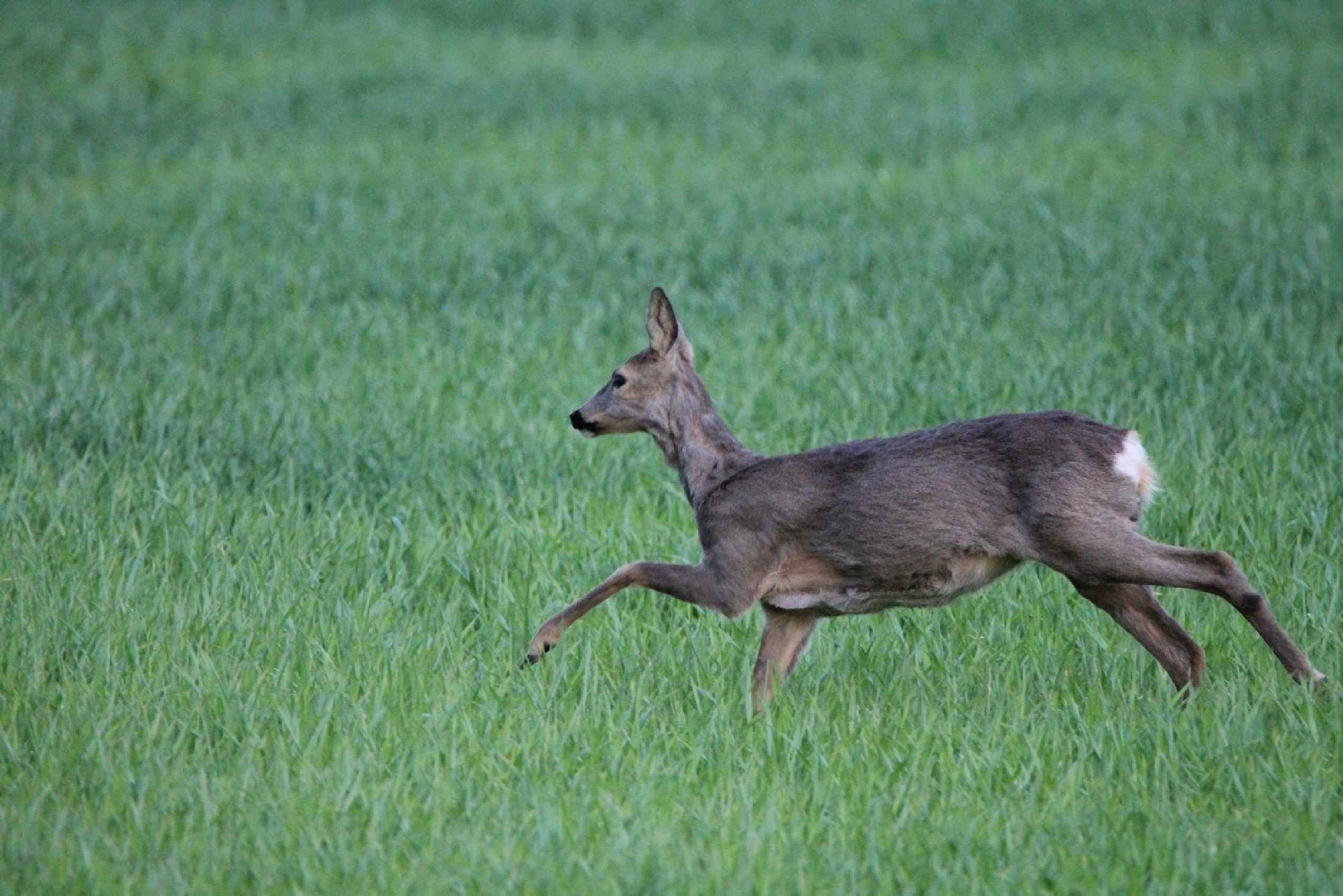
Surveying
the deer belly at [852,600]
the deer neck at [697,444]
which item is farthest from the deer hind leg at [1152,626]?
the deer neck at [697,444]

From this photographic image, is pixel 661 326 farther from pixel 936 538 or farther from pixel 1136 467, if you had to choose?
pixel 1136 467

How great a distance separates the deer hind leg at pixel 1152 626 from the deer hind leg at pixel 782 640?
2.93ft

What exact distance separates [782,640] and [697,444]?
76 centimetres

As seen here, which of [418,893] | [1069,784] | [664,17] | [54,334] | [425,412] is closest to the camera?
[418,893]

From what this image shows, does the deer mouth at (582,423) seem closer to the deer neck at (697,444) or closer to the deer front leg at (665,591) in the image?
the deer neck at (697,444)

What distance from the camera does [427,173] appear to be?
1634 centimetres

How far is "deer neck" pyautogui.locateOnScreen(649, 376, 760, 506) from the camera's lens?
5.79 meters

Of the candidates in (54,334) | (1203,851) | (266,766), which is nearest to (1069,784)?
(1203,851)

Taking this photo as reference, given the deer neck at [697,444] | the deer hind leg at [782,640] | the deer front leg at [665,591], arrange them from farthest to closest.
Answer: the deer neck at [697,444] → the deer hind leg at [782,640] → the deer front leg at [665,591]

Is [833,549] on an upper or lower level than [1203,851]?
upper

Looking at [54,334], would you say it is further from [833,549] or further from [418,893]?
[418,893]

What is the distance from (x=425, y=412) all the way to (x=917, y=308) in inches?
148

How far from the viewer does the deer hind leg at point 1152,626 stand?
5.45 m

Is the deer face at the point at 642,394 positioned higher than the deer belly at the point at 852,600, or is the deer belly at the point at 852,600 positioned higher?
the deer face at the point at 642,394
